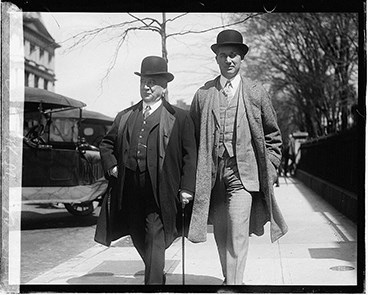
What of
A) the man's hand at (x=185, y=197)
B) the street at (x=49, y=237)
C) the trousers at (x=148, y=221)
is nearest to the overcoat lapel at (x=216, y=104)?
the man's hand at (x=185, y=197)

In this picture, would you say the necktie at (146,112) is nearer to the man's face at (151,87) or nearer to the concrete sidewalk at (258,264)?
the man's face at (151,87)

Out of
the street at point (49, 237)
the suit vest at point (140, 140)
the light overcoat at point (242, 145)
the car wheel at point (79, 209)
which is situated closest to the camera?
the light overcoat at point (242, 145)

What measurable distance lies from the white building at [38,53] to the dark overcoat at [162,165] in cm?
84

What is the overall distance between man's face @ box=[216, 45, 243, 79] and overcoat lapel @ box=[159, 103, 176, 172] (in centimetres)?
52

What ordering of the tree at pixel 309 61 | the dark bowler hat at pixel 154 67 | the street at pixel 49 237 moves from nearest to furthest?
1. the dark bowler hat at pixel 154 67
2. the tree at pixel 309 61
3. the street at pixel 49 237

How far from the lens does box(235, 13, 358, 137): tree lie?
19.2ft

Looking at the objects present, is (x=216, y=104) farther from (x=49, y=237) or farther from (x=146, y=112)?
(x=49, y=237)

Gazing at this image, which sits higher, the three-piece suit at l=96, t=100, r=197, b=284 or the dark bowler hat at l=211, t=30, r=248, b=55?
the dark bowler hat at l=211, t=30, r=248, b=55

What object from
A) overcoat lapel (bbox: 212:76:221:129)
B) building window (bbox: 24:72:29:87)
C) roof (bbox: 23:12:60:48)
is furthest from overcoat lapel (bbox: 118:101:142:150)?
building window (bbox: 24:72:29:87)

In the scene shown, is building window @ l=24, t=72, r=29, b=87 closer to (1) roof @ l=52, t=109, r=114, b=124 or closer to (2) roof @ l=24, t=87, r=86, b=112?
(2) roof @ l=24, t=87, r=86, b=112

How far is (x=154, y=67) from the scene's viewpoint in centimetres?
514

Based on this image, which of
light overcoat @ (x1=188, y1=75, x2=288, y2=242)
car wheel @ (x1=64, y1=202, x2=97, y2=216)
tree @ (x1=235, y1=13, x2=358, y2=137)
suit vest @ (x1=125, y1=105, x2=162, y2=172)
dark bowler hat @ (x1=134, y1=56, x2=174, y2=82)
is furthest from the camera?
car wheel @ (x1=64, y1=202, x2=97, y2=216)

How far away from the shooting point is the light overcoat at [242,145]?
491 centimetres

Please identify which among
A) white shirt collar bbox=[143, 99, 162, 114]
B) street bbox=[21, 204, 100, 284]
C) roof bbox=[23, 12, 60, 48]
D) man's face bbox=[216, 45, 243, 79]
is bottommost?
street bbox=[21, 204, 100, 284]
